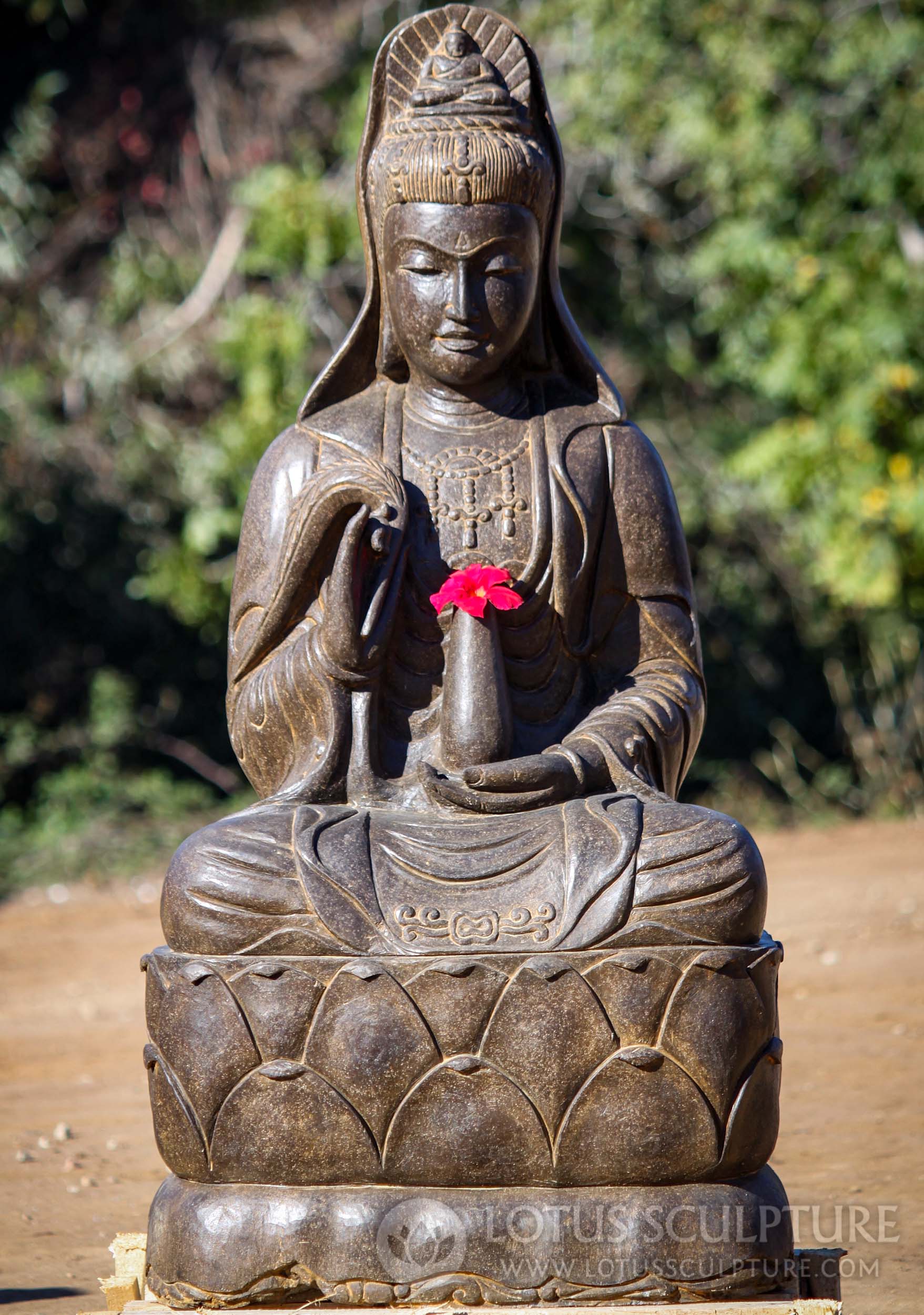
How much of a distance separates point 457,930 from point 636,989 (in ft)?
1.24

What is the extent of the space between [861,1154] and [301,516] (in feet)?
8.95

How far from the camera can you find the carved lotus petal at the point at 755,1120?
127 inches

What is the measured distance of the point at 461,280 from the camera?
3.83 meters

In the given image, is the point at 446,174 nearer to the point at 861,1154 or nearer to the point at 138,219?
the point at 861,1154

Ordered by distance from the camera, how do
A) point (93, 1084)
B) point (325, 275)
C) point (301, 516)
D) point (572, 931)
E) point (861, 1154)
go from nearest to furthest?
point (572, 931) → point (301, 516) → point (861, 1154) → point (93, 1084) → point (325, 275)

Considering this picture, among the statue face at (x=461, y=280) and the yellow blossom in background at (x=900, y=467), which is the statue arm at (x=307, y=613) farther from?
the yellow blossom in background at (x=900, y=467)

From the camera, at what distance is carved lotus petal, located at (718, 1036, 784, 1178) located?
3219mm

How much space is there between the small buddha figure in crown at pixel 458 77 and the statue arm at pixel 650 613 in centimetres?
88

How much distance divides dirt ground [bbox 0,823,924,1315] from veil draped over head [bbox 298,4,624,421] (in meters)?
2.26

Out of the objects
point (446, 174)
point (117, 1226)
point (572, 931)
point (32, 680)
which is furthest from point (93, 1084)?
point (32, 680)

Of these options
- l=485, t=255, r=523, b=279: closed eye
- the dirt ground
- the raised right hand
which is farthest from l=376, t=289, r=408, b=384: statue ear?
the dirt ground

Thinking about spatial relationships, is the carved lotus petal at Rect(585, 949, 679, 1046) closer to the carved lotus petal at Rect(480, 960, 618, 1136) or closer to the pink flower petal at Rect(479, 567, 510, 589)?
the carved lotus petal at Rect(480, 960, 618, 1136)

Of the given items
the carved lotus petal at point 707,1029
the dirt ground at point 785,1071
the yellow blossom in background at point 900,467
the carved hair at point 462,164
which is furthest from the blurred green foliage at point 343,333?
the carved lotus petal at point 707,1029

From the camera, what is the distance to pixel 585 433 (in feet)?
13.1
